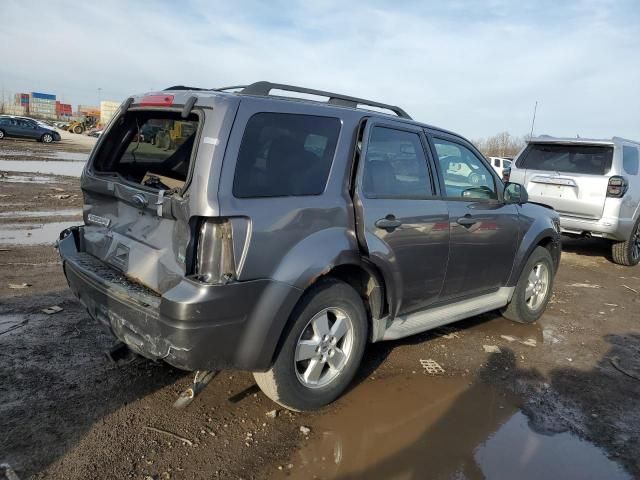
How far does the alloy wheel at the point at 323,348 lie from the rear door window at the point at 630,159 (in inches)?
268

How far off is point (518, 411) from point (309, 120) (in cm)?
244

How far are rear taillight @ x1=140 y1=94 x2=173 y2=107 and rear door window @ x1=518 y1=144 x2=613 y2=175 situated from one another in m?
7.24

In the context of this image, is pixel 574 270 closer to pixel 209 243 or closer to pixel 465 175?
pixel 465 175

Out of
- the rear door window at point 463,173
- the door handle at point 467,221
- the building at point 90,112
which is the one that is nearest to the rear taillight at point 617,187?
the rear door window at point 463,173

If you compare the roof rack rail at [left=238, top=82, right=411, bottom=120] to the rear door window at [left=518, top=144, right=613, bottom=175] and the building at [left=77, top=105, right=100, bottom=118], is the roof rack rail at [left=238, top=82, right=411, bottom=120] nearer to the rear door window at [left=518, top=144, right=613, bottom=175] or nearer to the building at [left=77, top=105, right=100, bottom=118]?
the rear door window at [left=518, top=144, right=613, bottom=175]

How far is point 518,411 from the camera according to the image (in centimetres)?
360

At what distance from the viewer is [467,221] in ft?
13.9

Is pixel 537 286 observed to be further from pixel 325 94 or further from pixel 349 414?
pixel 325 94

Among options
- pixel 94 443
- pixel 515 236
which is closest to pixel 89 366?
pixel 94 443

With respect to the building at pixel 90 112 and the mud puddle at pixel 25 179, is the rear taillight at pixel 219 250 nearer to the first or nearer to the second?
the mud puddle at pixel 25 179

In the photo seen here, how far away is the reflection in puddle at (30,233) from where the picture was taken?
736 centimetres

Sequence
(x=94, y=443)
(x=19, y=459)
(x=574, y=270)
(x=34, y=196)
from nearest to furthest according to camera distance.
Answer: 1. (x=19, y=459)
2. (x=94, y=443)
3. (x=574, y=270)
4. (x=34, y=196)

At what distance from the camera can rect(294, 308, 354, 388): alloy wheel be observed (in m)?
3.23

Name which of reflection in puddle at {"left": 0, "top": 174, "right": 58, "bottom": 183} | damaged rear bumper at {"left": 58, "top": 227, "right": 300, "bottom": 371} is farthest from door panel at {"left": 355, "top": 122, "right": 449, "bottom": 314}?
reflection in puddle at {"left": 0, "top": 174, "right": 58, "bottom": 183}
